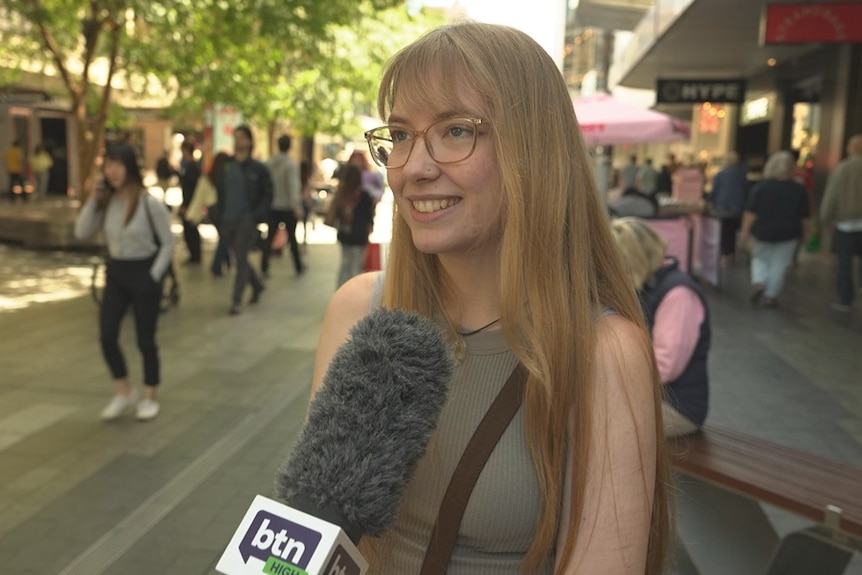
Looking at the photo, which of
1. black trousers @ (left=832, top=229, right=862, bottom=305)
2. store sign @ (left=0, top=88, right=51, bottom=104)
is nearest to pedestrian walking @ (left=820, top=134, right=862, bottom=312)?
black trousers @ (left=832, top=229, right=862, bottom=305)

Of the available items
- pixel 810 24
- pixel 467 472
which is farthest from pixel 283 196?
pixel 467 472

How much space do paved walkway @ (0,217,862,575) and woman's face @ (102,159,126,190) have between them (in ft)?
5.51

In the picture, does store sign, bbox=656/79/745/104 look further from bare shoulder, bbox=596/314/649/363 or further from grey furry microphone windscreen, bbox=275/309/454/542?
grey furry microphone windscreen, bbox=275/309/454/542

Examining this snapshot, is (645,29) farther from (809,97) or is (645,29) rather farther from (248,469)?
(248,469)

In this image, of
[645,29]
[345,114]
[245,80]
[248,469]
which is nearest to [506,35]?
[248,469]

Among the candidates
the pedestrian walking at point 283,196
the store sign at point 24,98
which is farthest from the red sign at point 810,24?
the store sign at point 24,98

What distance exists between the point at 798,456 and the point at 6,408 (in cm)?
533

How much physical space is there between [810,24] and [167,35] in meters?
9.40

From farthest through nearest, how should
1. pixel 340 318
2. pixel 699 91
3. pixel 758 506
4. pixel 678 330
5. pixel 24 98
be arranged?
pixel 24 98 → pixel 699 91 → pixel 678 330 → pixel 758 506 → pixel 340 318

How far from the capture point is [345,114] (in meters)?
22.7

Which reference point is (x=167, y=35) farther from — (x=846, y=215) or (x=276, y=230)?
(x=846, y=215)

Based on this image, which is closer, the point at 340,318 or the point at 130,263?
the point at 340,318

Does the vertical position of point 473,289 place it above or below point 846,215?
above

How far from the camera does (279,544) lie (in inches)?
42.9
